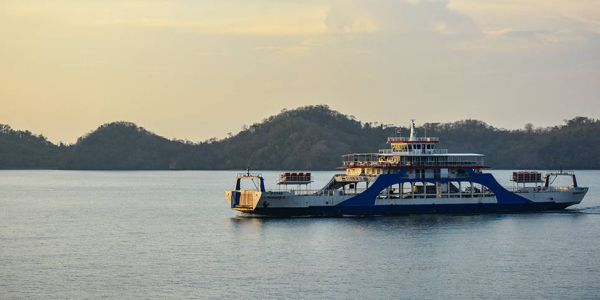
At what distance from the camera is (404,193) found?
8669 cm

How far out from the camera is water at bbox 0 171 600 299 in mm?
53562

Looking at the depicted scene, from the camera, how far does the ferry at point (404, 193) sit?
83.0 m

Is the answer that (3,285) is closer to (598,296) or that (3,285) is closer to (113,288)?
(113,288)

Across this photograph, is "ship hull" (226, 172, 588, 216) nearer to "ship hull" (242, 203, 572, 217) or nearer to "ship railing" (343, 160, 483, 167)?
"ship hull" (242, 203, 572, 217)

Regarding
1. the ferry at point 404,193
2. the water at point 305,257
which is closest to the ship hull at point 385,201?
the ferry at point 404,193

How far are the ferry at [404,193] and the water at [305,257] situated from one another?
1.23m

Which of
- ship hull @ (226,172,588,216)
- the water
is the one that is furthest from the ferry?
the water

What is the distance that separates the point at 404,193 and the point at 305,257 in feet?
79.7

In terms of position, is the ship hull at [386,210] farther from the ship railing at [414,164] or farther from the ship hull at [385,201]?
the ship railing at [414,164]

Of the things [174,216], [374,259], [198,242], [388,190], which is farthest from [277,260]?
[174,216]

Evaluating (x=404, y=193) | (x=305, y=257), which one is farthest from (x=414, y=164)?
(x=305, y=257)

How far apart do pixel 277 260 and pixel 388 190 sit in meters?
24.6

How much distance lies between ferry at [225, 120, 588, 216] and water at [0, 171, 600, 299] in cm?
123

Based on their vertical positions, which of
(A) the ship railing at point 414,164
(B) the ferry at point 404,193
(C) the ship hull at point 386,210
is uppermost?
(A) the ship railing at point 414,164
